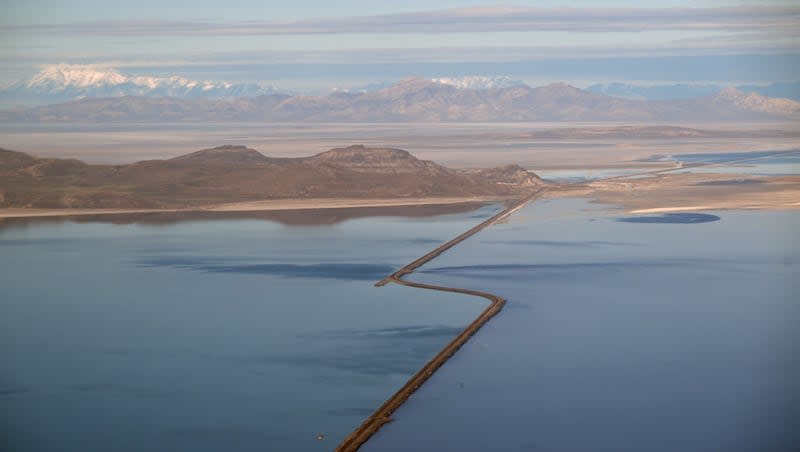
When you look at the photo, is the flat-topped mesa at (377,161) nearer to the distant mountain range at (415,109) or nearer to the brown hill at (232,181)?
the brown hill at (232,181)

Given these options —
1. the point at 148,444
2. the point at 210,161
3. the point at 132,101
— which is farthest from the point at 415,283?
the point at 132,101

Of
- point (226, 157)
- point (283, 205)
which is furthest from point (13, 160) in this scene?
point (283, 205)

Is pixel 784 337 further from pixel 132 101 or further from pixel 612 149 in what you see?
pixel 132 101

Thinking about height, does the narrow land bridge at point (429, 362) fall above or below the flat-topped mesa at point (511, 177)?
below

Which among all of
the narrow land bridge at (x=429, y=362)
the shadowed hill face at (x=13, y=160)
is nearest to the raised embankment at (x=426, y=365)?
the narrow land bridge at (x=429, y=362)

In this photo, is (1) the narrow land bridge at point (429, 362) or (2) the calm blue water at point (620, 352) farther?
(2) the calm blue water at point (620, 352)

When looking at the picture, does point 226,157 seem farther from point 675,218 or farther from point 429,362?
point 429,362

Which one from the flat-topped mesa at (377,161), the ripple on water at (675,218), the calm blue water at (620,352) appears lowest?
the calm blue water at (620,352)
